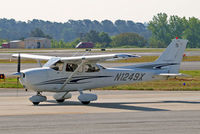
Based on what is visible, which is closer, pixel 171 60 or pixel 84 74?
pixel 84 74

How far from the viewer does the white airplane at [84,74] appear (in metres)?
19.4

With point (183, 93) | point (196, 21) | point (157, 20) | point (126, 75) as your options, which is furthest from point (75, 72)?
point (157, 20)

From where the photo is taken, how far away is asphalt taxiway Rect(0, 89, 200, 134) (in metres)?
12.9

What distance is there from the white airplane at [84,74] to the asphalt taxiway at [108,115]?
63 centimetres

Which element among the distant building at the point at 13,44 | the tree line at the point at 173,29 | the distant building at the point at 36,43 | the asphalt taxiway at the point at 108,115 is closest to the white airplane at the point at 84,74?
the asphalt taxiway at the point at 108,115

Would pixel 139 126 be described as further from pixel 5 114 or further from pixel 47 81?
pixel 47 81

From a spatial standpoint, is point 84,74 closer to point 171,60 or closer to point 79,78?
point 79,78

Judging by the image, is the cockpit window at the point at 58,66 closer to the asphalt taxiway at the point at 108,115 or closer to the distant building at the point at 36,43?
the asphalt taxiway at the point at 108,115

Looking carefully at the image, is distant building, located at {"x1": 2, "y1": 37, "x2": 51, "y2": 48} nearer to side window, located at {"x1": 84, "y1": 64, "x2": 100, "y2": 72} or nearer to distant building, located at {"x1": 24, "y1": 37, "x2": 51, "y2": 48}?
distant building, located at {"x1": 24, "y1": 37, "x2": 51, "y2": 48}

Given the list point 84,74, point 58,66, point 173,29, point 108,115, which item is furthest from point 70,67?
point 173,29

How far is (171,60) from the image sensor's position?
2170 centimetres

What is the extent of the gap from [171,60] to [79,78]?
443 cm

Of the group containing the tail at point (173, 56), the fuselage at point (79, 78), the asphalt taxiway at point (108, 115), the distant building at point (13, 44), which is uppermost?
the tail at point (173, 56)

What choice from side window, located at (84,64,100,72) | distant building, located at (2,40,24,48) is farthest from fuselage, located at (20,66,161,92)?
distant building, located at (2,40,24,48)
